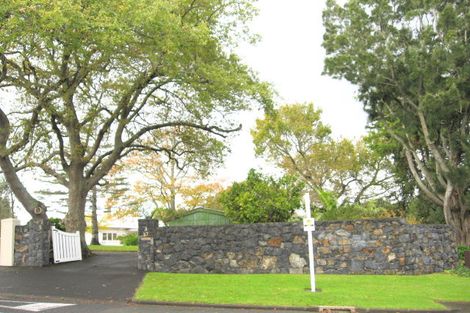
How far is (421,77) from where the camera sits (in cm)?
2058

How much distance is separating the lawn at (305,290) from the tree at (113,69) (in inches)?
255

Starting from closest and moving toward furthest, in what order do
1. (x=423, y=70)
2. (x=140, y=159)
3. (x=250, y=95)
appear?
(x=250, y=95) < (x=423, y=70) < (x=140, y=159)

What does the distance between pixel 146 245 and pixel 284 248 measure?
459cm

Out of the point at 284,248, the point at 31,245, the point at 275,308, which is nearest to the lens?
the point at 275,308

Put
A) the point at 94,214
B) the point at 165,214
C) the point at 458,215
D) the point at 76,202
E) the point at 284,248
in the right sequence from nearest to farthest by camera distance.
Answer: the point at 284,248
the point at 76,202
the point at 458,215
the point at 165,214
the point at 94,214

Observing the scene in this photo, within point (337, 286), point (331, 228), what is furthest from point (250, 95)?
point (337, 286)

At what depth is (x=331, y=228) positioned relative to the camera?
1490 centimetres

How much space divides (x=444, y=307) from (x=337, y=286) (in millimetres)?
2951

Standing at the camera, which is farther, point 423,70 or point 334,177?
point 334,177

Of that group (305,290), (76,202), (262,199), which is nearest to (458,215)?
(262,199)

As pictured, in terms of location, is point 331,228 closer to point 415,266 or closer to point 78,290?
point 415,266

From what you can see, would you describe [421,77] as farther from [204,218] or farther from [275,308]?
[275,308]

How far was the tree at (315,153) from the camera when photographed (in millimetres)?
38125

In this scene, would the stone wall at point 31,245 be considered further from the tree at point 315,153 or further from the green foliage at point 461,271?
the tree at point 315,153
